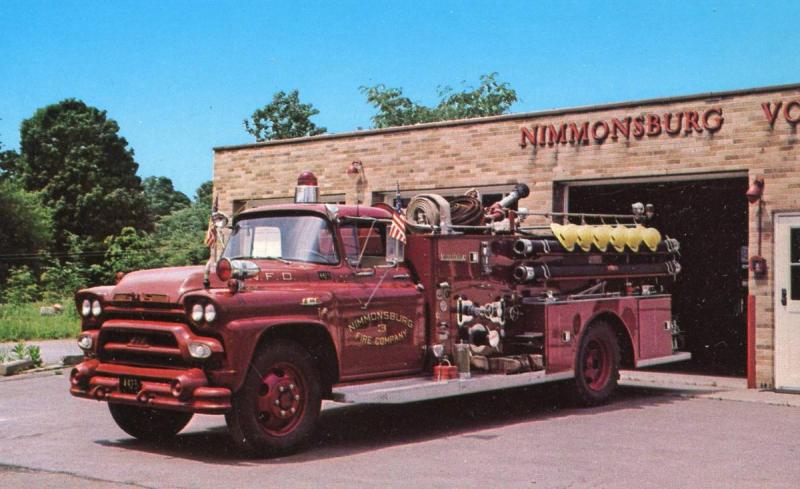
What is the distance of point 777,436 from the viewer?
9.86 metres

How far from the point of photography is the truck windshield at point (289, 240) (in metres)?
9.57

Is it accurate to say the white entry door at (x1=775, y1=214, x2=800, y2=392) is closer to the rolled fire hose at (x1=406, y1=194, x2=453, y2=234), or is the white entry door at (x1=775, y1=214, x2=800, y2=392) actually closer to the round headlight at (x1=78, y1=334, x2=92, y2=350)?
the rolled fire hose at (x1=406, y1=194, x2=453, y2=234)

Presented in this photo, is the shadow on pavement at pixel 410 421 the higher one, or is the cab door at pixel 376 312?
the cab door at pixel 376 312

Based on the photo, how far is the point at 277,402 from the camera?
28.4ft

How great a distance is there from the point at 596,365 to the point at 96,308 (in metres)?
5.96

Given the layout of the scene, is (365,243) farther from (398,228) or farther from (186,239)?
(186,239)

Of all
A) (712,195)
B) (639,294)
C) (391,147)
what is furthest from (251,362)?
(712,195)

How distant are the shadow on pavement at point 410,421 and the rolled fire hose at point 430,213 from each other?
6.81ft

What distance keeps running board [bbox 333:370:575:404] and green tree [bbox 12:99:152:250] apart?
46.9 m

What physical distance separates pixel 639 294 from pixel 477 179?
13.4ft

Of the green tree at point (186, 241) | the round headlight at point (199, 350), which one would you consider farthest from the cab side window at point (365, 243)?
the green tree at point (186, 241)

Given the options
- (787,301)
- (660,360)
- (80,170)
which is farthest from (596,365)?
(80,170)

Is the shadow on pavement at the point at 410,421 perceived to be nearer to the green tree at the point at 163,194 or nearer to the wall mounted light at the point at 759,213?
the wall mounted light at the point at 759,213

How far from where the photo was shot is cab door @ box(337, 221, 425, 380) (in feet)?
30.8
